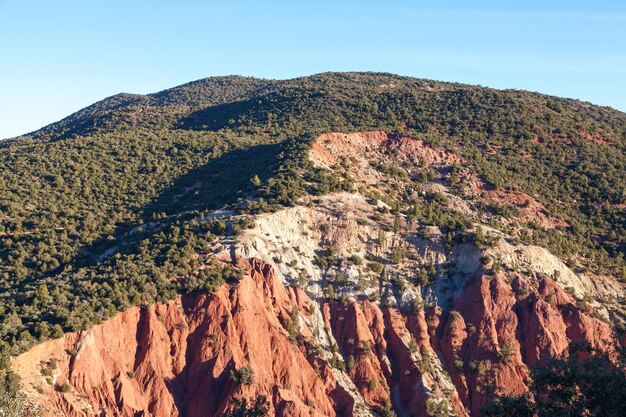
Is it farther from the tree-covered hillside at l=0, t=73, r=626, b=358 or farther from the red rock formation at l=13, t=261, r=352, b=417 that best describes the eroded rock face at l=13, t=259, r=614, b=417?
the tree-covered hillside at l=0, t=73, r=626, b=358

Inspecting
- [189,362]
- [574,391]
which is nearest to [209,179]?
[189,362]

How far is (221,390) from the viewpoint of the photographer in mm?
44062

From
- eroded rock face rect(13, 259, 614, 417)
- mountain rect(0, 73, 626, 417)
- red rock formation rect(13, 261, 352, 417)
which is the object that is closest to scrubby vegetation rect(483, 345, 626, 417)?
mountain rect(0, 73, 626, 417)

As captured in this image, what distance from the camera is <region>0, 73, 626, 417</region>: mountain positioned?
44.1 meters

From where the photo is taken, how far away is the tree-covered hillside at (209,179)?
49.1m

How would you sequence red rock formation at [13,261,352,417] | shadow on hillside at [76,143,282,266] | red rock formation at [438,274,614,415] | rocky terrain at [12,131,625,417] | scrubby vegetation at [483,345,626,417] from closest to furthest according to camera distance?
scrubby vegetation at [483,345,626,417]
red rock formation at [13,261,352,417]
rocky terrain at [12,131,625,417]
red rock formation at [438,274,614,415]
shadow on hillside at [76,143,282,266]

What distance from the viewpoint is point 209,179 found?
73.8m

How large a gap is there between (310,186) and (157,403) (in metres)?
→ 27.2

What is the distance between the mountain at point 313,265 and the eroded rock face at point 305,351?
13 cm

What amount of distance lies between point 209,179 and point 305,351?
30226 millimetres

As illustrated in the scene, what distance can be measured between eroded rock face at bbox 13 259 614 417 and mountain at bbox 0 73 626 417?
0.13 metres

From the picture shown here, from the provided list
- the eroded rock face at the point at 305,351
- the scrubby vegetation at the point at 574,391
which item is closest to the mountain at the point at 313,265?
the eroded rock face at the point at 305,351

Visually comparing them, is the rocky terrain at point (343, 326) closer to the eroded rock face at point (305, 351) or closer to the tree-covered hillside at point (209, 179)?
the eroded rock face at point (305, 351)

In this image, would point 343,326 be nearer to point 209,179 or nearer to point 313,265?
point 313,265
